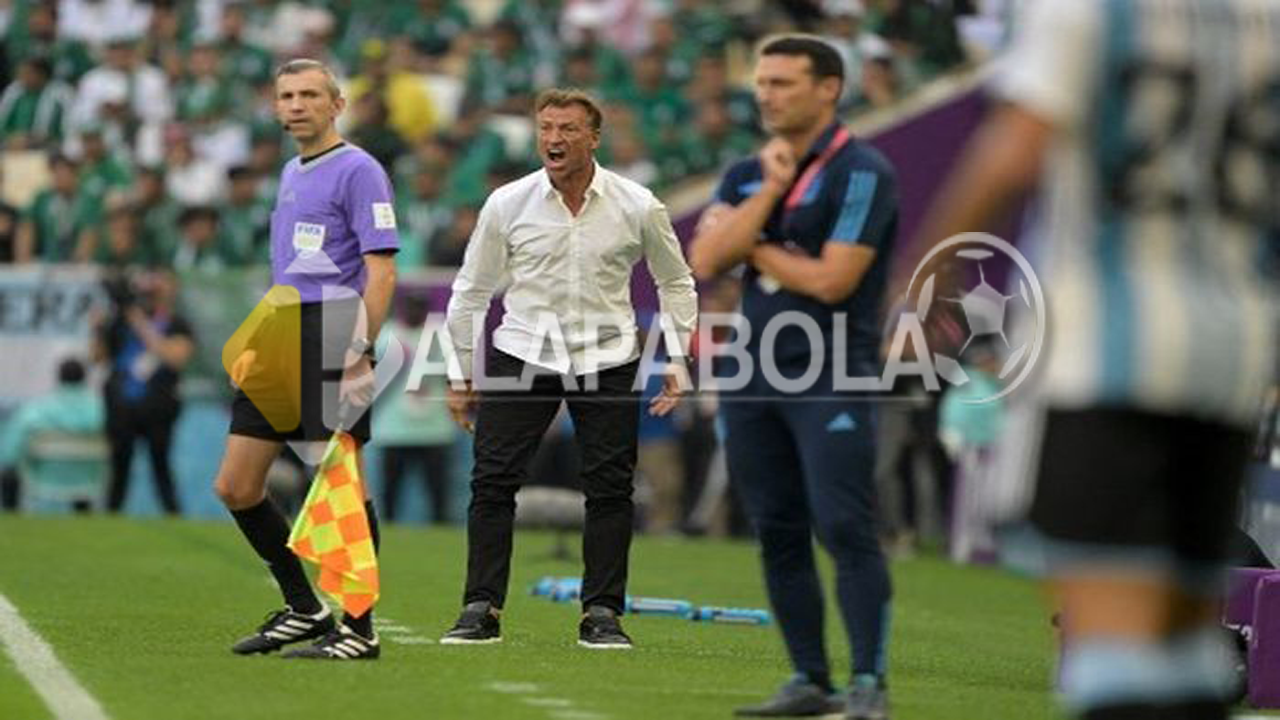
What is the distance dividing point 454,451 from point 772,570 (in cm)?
1354

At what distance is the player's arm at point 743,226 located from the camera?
8742 mm

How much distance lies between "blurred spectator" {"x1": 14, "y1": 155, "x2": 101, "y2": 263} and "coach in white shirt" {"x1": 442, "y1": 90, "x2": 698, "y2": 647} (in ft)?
38.8

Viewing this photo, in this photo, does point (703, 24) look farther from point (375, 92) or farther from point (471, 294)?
point (471, 294)

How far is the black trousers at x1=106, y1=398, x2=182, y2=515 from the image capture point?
22188 mm

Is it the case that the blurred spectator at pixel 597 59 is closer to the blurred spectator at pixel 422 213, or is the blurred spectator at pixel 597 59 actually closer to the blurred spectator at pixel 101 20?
the blurred spectator at pixel 422 213

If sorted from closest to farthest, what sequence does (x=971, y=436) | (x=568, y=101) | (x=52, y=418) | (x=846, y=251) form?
1. (x=846, y=251)
2. (x=568, y=101)
3. (x=971, y=436)
4. (x=52, y=418)

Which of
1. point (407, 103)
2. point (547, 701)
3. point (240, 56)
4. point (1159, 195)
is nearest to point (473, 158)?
point (407, 103)

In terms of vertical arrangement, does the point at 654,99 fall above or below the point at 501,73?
below

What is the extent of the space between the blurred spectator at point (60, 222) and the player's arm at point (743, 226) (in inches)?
596

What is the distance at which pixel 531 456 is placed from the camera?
12.0 metres

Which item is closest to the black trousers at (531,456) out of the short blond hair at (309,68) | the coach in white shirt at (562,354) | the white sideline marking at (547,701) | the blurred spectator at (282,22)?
the coach in white shirt at (562,354)

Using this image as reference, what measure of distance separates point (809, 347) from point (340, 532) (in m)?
2.68

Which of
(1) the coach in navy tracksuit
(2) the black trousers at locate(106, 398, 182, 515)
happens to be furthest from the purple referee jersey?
(2) the black trousers at locate(106, 398, 182, 515)

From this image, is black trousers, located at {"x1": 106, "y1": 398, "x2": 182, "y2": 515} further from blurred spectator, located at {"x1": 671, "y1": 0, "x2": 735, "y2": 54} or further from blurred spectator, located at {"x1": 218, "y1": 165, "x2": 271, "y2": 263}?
blurred spectator, located at {"x1": 671, "y1": 0, "x2": 735, "y2": 54}
